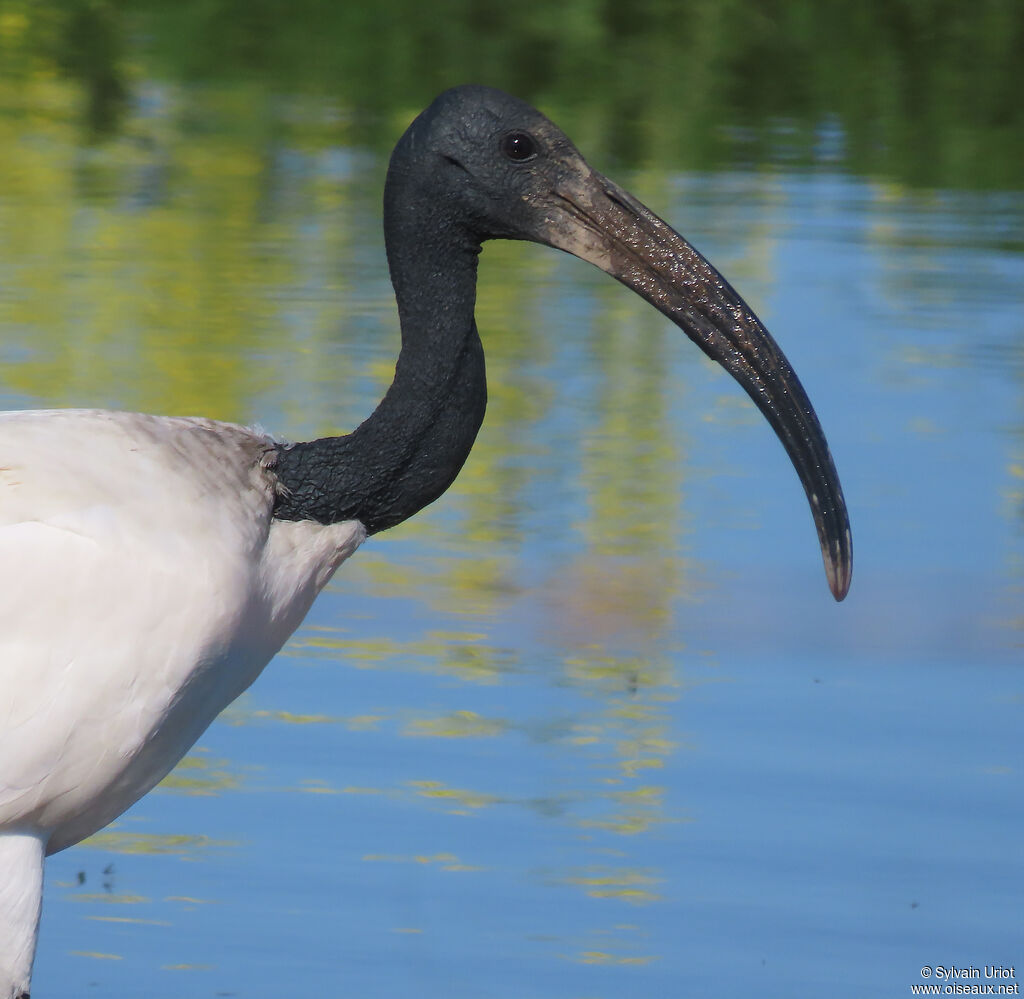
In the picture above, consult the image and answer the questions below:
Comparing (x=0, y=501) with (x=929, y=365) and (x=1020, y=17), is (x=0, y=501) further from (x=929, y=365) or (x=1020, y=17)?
(x=1020, y=17)

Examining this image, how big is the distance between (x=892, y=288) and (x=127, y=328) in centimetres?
465

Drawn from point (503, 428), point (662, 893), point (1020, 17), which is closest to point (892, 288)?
point (503, 428)

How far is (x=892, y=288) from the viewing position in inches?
562

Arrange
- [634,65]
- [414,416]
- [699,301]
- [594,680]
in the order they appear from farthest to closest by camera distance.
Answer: [634,65], [594,680], [414,416], [699,301]

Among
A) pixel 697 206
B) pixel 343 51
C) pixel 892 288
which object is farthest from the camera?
pixel 343 51

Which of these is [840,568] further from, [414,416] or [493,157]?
[493,157]

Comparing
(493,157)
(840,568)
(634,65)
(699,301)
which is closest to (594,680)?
(840,568)

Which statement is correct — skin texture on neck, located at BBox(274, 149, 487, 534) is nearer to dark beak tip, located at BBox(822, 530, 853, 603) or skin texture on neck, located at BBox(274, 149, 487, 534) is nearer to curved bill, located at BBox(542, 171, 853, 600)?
curved bill, located at BBox(542, 171, 853, 600)

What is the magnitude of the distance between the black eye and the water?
1.93 metres

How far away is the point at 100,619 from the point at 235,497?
0.50 m

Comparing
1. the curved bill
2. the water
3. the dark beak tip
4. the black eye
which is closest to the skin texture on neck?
the black eye

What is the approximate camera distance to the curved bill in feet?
18.1

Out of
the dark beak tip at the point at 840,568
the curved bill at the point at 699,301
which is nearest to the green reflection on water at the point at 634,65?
the curved bill at the point at 699,301

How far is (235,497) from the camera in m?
5.32
